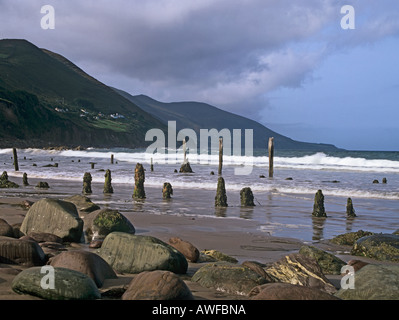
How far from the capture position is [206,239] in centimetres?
984

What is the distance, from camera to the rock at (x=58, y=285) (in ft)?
13.3

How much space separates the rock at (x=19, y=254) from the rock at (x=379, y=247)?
19.7 feet

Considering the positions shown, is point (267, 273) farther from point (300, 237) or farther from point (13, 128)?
point (13, 128)

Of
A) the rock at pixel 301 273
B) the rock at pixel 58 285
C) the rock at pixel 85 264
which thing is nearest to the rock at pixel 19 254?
the rock at pixel 85 264

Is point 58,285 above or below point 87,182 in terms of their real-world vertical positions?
below

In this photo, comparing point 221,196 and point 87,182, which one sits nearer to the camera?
point 221,196

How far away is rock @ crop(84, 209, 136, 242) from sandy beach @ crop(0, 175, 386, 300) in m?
0.76

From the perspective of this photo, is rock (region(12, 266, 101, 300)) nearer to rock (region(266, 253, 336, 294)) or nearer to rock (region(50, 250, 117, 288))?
rock (region(50, 250, 117, 288))

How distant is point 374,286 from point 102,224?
18.6 ft

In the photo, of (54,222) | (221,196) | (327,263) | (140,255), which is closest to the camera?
(140,255)

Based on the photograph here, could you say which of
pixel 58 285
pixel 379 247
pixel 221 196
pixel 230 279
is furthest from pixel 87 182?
pixel 58 285

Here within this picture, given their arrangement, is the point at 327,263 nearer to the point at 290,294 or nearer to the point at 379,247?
the point at 379,247

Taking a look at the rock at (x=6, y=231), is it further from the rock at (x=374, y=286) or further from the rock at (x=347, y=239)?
Result: the rock at (x=347, y=239)

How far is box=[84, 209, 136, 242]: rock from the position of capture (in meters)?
8.86
